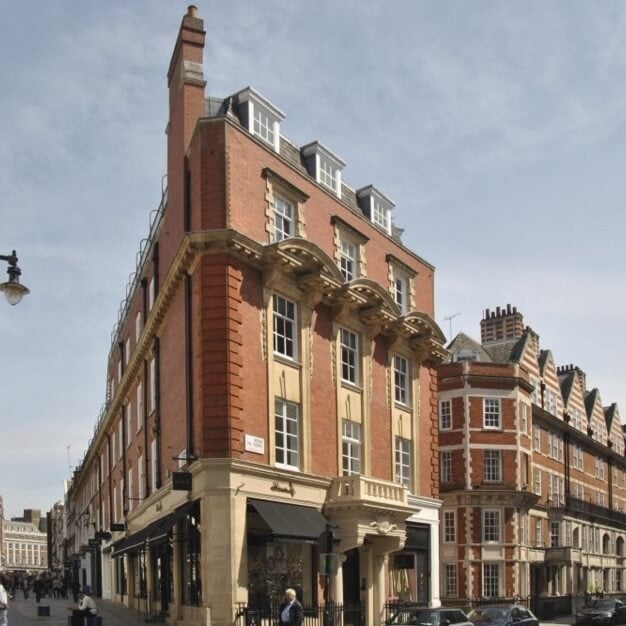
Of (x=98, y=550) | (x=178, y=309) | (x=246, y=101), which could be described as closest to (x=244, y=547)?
(x=178, y=309)

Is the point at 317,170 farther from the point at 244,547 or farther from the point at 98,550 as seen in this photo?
the point at 98,550

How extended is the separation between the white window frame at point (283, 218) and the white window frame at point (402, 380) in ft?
26.8

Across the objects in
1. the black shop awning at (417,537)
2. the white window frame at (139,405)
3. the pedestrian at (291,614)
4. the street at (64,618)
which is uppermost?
the white window frame at (139,405)

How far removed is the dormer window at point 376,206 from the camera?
38906 millimetres

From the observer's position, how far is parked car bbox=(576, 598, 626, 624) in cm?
4222

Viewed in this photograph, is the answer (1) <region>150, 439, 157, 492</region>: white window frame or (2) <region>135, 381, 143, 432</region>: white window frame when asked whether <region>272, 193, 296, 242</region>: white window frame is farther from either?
(2) <region>135, 381, 143, 432</region>: white window frame

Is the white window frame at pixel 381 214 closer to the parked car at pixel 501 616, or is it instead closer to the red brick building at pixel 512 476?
the parked car at pixel 501 616

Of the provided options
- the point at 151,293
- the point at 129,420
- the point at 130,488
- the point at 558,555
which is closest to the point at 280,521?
the point at 151,293

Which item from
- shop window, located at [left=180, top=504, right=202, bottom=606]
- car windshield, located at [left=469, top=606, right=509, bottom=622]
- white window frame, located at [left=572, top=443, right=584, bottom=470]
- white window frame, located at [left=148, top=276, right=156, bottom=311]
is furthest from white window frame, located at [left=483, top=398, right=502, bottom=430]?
shop window, located at [left=180, top=504, right=202, bottom=606]

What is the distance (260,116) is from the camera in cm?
3192

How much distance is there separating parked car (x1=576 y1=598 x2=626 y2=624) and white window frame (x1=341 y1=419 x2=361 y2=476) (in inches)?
630

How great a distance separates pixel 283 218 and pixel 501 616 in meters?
14.0

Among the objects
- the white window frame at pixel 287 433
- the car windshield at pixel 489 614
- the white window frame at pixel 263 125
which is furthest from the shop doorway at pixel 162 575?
the white window frame at pixel 263 125

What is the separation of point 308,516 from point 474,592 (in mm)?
29625
